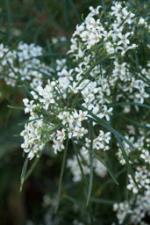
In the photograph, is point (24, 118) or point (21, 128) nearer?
point (21, 128)

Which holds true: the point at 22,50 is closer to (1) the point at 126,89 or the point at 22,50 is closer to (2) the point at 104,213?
(1) the point at 126,89

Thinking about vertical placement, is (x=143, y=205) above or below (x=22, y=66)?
below

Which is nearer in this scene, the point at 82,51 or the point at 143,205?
the point at 82,51

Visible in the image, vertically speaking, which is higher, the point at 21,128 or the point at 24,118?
the point at 24,118

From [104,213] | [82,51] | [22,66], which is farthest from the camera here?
[104,213]

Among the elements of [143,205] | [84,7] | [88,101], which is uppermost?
[84,7]

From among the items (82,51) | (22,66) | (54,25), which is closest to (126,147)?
(82,51)

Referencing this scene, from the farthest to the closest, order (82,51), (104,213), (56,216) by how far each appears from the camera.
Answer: (56,216), (104,213), (82,51)
